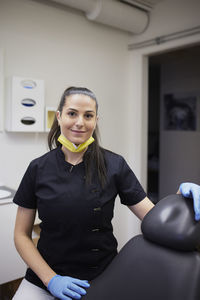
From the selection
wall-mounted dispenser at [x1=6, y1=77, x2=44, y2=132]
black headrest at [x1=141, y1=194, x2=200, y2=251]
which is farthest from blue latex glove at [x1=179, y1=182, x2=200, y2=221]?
wall-mounted dispenser at [x1=6, y1=77, x2=44, y2=132]

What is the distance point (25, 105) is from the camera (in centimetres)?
212

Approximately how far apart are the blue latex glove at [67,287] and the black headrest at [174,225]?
12.2 inches

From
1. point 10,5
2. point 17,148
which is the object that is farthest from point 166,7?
point 17,148

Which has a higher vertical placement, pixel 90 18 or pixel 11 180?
pixel 90 18

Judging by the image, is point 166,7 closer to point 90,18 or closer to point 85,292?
point 90,18

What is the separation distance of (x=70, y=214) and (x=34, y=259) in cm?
23

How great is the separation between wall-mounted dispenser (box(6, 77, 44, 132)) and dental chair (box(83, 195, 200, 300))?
56.0 inches

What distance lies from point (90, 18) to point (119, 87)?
0.73m

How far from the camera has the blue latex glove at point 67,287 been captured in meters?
0.97

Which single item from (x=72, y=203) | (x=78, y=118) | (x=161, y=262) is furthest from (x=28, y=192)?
(x=161, y=262)

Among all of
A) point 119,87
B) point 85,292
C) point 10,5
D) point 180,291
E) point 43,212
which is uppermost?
point 10,5

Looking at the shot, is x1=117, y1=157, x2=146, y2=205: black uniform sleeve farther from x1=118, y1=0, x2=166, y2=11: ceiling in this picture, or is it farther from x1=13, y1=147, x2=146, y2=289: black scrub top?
x1=118, y1=0, x2=166, y2=11: ceiling

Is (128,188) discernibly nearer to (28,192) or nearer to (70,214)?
(70,214)

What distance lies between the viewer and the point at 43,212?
3.69ft
